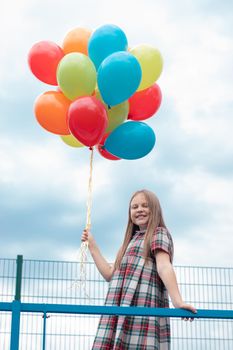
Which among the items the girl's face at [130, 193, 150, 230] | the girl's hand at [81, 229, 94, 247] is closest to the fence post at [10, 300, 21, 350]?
the girl's face at [130, 193, 150, 230]

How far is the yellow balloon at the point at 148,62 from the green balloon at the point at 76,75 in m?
0.39

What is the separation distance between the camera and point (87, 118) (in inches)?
157

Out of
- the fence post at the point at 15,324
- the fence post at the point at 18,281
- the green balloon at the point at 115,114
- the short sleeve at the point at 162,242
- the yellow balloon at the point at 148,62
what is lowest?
the fence post at the point at 15,324

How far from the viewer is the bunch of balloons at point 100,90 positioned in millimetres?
4031

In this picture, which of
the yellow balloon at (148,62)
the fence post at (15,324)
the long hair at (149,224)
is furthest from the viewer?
the yellow balloon at (148,62)

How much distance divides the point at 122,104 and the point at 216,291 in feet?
11.1

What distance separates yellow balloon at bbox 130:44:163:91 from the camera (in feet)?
14.4

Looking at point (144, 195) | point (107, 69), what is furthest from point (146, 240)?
point (107, 69)

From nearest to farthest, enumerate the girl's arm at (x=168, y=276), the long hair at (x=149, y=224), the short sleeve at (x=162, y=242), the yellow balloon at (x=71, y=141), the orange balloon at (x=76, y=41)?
the girl's arm at (x=168, y=276)
the short sleeve at (x=162, y=242)
the long hair at (x=149, y=224)
the orange balloon at (x=76, y=41)
the yellow balloon at (x=71, y=141)

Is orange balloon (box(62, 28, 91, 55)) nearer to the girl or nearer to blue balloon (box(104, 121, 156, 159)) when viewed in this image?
blue balloon (box(104, 121, 156, 159))

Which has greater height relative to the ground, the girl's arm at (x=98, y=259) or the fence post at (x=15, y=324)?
the girl's arm at (x=98, y=259)

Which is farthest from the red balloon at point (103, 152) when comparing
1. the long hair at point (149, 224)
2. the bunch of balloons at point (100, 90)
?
the long hair at point (149, 224)

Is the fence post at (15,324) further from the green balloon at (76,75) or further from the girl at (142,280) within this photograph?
the green balloon at (76,75)

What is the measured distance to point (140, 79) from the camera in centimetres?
414
